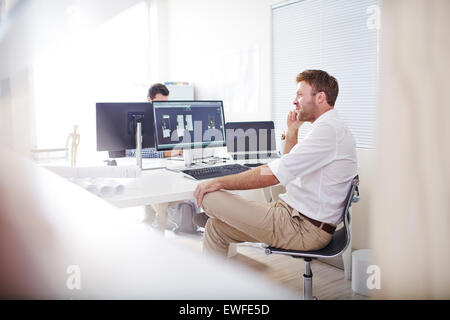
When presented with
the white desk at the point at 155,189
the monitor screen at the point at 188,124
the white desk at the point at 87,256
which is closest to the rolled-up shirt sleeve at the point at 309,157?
the white desk at the point at 155,189

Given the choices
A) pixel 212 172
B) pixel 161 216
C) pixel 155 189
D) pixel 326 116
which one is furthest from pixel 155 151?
pixel 326 116

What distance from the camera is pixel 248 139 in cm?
282

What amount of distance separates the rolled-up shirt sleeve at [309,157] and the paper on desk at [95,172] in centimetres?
63

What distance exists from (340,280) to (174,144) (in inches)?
55.9

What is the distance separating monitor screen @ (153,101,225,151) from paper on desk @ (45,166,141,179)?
0.78 metres

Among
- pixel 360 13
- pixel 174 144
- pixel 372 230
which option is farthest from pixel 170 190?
pixel 360 13

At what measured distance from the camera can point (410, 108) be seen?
288 millimetres

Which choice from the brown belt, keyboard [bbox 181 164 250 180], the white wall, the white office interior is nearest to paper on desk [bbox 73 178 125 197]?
keyboard [bbox 181 164 250 180]

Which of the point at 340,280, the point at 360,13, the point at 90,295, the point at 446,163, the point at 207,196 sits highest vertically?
the point at 360,13

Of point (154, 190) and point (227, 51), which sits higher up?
point (227, 51)

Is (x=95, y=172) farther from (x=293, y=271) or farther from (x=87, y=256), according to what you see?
(x=293, y=271)

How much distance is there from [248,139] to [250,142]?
3cm

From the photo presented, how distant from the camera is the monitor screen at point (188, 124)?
2393 millimetres

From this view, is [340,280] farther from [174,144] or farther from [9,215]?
[9,215]
